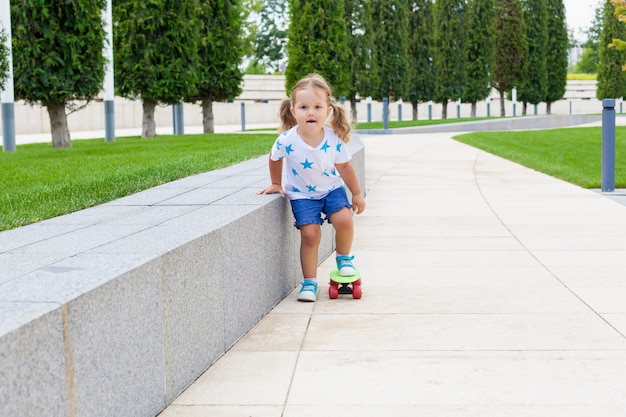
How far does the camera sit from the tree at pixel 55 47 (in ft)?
60.0

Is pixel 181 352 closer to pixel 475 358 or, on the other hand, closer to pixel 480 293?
pixel 475 358

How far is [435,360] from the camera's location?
15.4 feet

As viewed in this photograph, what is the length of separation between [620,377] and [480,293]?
6.70 ft

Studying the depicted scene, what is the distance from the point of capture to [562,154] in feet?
68.5

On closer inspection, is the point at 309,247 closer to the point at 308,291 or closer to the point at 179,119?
the point at 308,291

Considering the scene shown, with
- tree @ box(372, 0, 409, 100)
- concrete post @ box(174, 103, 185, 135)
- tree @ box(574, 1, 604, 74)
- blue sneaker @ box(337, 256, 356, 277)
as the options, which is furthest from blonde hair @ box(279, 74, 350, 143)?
tree @ box(574, 1, 604, 74)

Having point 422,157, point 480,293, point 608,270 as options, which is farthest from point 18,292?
point 422,157

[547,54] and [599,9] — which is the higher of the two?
[599,9]

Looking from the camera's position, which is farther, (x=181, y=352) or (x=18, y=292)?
(x=181, y=352)

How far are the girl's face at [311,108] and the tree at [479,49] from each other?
50.3m

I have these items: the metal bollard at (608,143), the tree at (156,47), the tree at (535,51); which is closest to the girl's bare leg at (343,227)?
the metal bollard at (608,143)

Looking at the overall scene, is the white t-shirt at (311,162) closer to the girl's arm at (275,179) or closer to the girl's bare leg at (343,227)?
the girl's arm at (275,179)

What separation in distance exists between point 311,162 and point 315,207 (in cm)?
30

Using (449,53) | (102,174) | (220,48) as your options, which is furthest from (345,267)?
(449,53)
